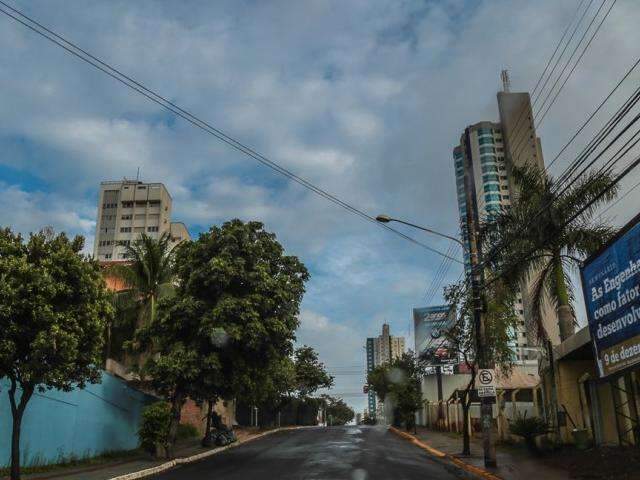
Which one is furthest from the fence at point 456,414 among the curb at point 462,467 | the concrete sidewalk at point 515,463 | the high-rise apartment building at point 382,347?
the high-rise apartment building at point 382,347

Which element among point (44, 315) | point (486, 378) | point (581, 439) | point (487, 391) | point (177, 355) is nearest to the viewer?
point (44, 315)

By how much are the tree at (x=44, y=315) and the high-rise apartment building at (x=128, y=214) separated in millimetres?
107640

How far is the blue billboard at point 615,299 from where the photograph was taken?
12758 millimetres

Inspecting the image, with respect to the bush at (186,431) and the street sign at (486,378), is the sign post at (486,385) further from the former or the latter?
the bush at (186,431)

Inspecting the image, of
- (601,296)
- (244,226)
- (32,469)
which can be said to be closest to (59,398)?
(32,469)

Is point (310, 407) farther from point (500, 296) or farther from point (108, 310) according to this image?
point (108, 310)

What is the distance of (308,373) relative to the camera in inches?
2271

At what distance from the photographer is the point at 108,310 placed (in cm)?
1645

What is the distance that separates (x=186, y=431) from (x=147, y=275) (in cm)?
866

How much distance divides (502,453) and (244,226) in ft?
41.4

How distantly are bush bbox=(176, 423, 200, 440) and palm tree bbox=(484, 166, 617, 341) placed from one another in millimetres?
18377

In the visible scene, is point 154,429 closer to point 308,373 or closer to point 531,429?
point 531,429

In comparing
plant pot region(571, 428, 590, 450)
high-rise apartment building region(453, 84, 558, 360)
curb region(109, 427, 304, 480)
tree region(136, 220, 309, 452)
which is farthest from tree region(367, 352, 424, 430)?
plant pot region(571, 428, 590, 450)

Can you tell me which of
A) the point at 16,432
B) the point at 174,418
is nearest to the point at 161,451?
the point at 174,418
